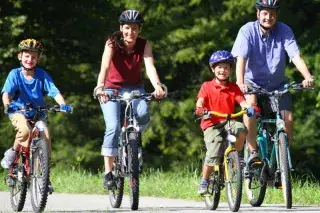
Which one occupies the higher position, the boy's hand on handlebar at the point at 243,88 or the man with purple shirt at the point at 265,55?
the man with purple shirt at the point at 265,55

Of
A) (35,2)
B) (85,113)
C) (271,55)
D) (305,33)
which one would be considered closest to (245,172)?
(271,55)

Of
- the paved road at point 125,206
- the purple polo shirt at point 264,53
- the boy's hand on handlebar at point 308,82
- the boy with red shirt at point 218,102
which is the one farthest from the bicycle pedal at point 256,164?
the boy's hand on handlebar at point 308,82

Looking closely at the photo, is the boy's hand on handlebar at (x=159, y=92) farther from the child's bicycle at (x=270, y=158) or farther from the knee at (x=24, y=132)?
the knee at (x=24, y=132)

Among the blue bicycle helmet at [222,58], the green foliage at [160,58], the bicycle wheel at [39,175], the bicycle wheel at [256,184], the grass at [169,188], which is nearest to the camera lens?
the bicycle wheel at [39,175]

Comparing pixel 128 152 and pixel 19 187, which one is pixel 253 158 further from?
pixel 19 187

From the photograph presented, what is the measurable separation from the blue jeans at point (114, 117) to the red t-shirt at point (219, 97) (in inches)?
26.6

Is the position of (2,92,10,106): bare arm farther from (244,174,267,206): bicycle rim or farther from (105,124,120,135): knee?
(244,174,267,206): bicycle rim

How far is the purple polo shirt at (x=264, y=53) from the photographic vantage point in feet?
36.6

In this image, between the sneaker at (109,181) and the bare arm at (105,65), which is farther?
the sneaker at (109,181)

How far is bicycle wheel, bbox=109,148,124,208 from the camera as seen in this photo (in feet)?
36.3

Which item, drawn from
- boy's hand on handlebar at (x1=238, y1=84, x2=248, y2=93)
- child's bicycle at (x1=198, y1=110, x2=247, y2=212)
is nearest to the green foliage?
boy's hand on handlebar at (x1=238, y1=84, x2=248, y2=93)

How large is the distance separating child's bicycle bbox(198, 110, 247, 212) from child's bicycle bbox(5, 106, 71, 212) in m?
1.46

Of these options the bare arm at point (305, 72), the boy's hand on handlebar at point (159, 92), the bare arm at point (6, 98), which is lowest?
the bare arm at point (6, 98)

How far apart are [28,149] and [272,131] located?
233 cm
